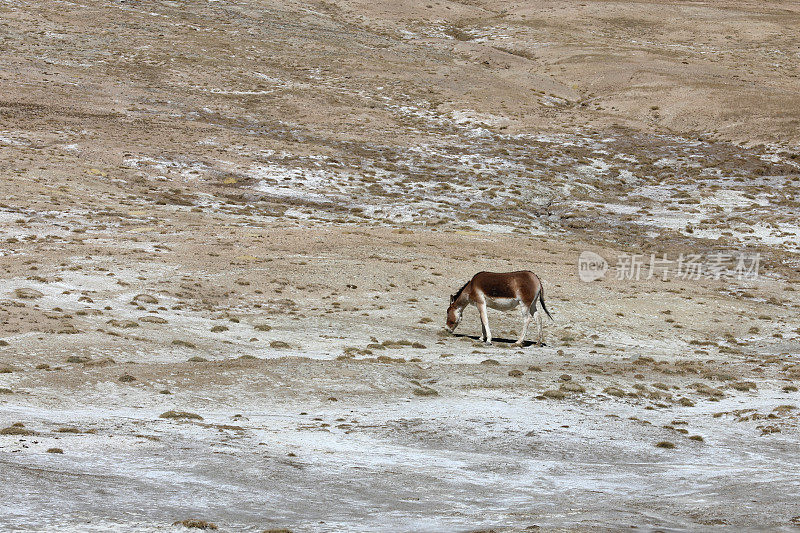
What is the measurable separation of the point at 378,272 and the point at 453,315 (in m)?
7.25

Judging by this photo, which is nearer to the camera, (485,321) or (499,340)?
(485,321)

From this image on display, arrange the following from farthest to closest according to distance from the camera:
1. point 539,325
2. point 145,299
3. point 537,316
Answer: point 145,299, point 537,316, point 539,325

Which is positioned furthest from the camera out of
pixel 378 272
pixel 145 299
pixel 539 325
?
pixel 378 272

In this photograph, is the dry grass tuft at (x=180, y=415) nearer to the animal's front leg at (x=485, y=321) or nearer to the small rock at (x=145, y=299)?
the animal's front leg at (x=485, y=321)

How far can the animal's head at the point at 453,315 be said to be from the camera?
89.7 ft

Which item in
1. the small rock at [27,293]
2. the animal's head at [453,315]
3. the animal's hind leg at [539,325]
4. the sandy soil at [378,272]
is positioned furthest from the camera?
the animal's head at [453,315]

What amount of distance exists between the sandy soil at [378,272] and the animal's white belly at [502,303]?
1300mm

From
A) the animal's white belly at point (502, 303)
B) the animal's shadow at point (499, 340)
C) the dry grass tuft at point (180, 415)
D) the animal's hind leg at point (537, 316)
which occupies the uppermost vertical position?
the animal's white belly at point (502, 303)

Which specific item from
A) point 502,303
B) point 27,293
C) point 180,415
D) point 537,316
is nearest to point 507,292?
point 502,303

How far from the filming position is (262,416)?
59.2ft

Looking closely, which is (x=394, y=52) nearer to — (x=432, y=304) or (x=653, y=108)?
(x=653, y=108)

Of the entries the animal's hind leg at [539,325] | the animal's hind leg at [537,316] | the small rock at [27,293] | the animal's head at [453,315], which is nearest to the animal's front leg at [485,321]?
the animal's head at [453,315]

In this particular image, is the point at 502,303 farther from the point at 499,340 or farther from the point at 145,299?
the point at 145,299

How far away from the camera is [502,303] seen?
26.2m
